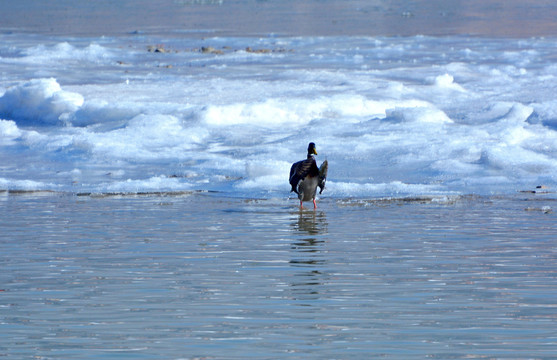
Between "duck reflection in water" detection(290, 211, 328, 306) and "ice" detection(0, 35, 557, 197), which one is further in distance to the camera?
"ice" detection(0, 35, 557, 197)

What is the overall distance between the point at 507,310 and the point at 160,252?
11.3 feet

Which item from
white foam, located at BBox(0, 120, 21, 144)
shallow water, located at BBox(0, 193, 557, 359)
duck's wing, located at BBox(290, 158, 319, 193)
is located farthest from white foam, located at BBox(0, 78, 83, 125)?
duck's wing, located at BBox(290, 158, 319, 193)

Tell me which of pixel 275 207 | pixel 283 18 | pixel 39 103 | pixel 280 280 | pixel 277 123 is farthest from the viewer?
pixel 283 18

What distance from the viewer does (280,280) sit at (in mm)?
7285

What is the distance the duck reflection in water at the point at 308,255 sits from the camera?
688 centimetres

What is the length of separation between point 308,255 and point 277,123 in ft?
32.8

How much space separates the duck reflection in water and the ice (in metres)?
2.04

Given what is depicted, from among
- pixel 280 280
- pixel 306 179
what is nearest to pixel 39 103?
pixel 306 179

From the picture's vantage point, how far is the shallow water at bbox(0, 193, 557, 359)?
5531 mm

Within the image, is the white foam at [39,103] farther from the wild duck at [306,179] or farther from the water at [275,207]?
the wild duck at [306,179]

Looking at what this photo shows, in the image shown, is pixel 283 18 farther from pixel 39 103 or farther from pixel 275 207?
pixel 275 207

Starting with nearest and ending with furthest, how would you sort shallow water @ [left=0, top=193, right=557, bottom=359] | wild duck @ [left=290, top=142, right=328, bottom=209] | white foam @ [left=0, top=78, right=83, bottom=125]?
shallow water @ [left=0, top=193, right=557, bottom=359] < wild duck @ [left=290, top=142, right=328, bottom=209] < white foam @ [left=0, top=78, right=83, bottom=125]

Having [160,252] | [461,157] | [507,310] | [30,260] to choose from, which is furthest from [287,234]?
[461,157]

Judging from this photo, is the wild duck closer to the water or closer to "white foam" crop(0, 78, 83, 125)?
the water
